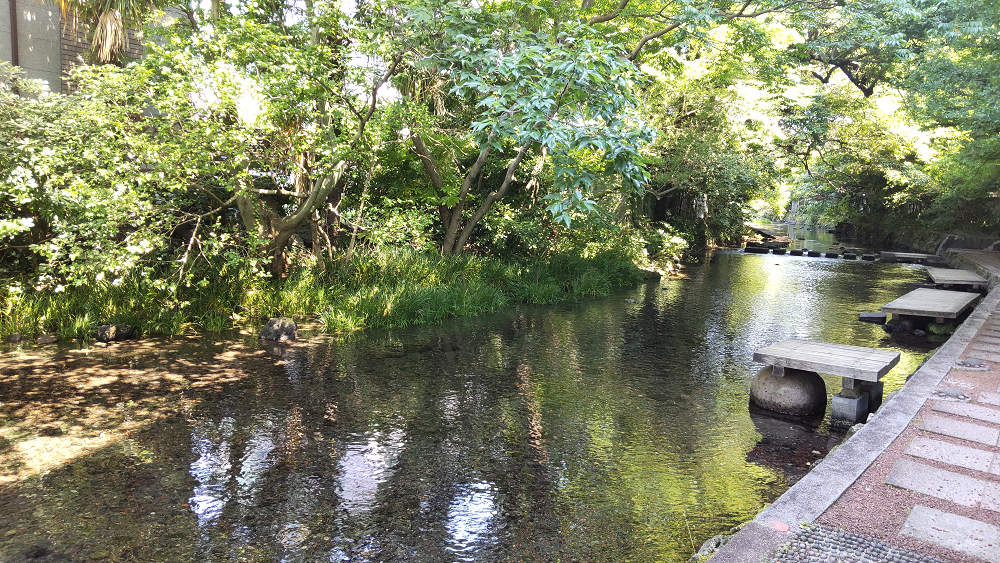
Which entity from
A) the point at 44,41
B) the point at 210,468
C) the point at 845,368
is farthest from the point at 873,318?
the point at 44,41

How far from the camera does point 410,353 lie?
30.0 ft

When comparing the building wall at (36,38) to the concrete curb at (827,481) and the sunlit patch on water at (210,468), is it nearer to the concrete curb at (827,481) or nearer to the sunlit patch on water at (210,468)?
the sunlit patch on water at (210,468)

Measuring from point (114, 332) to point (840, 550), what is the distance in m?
9.52

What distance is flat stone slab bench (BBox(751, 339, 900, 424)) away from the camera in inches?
241

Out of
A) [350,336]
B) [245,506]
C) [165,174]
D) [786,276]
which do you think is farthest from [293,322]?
[786,276]

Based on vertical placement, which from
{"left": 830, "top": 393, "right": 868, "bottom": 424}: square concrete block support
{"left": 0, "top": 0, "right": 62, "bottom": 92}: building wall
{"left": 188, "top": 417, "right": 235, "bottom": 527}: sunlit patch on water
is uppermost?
{"left": 0, "top": 0, "right": 62, "bottom": 92}: building wall

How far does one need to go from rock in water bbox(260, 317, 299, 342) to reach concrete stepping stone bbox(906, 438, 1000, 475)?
818 cm

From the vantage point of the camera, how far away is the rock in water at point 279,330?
9352 millimetres

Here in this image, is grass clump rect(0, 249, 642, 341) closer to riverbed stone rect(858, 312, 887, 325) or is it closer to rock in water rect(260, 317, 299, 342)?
rock in water rect(260, 317, 299, 342)

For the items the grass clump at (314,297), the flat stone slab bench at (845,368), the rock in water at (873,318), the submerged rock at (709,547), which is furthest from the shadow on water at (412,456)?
the rock in water at (873,318)

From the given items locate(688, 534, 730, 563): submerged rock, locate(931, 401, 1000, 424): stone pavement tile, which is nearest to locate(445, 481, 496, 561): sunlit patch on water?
locate(688, 534, 730, 563): submerged rock

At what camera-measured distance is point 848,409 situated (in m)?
6.31

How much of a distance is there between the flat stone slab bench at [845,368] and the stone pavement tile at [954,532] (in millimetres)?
2711

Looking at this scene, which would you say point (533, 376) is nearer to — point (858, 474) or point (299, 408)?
point (299, 408)
